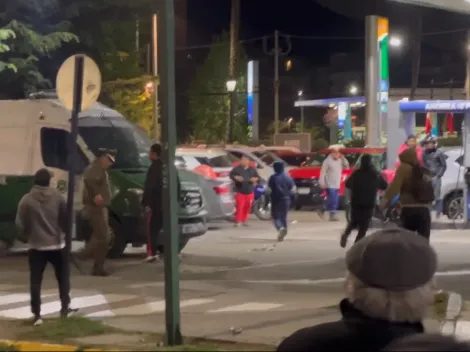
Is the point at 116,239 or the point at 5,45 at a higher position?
the point at 5,45

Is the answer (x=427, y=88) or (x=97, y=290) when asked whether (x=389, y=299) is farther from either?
(x=427, y=88)

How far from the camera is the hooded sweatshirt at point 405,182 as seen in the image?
12.7 m

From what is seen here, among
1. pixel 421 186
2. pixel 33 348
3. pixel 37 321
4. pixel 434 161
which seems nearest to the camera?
pixel 33 348

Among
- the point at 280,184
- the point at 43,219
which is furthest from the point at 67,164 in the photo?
the point at 43,219

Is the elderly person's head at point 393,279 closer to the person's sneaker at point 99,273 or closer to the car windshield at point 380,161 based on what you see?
the person's sneaker at point 99,273

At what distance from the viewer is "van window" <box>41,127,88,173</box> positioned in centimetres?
1556

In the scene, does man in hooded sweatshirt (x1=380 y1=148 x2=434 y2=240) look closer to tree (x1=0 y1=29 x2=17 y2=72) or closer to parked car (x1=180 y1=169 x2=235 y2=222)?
parked car (x1=180 y1=169 x2=235 y2=222)

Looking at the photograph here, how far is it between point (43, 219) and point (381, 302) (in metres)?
7.88

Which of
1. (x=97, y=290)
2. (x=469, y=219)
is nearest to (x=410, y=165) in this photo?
(x=97, y=290)

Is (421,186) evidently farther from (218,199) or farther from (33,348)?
(218,199)

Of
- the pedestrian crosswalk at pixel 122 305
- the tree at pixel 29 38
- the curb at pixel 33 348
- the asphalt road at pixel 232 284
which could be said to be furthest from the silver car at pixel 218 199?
the curb at pixel 33 348

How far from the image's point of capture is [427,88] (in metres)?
65.8

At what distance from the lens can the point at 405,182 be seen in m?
12.8

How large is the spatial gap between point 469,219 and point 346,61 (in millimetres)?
56878
